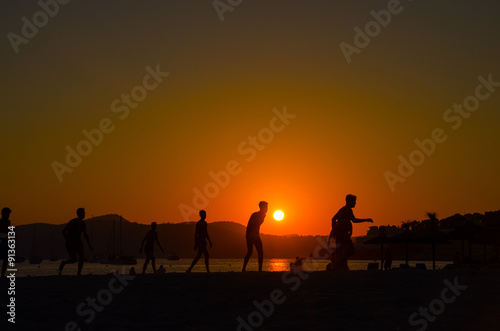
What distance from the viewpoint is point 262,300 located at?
1205 cm

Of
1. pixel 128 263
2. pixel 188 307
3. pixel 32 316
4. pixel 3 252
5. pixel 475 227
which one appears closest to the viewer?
pixel 32 316

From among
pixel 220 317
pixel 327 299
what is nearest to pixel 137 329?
pixel 220 317

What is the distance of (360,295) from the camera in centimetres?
1224

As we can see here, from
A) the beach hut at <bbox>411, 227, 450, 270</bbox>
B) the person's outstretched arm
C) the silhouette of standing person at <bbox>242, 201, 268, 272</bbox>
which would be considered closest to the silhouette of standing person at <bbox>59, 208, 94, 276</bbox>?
Answer: the silhouette of standing person at <bbox>242, 201, 268, 272</bbox>

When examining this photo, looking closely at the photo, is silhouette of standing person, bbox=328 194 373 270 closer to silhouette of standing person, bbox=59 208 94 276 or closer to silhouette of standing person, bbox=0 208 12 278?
silhouette of standing person, bbox=59 208 94 276

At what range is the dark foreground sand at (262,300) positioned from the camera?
1029cm

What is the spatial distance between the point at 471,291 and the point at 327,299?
3137 millimetres

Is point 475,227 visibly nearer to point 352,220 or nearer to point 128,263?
point 352,220
